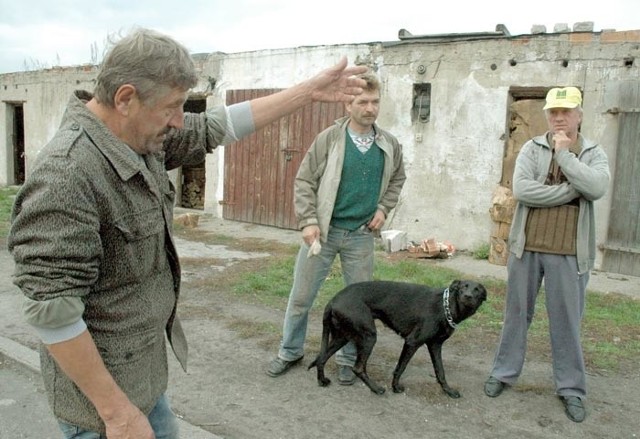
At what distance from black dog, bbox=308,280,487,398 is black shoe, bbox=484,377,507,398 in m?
0.23

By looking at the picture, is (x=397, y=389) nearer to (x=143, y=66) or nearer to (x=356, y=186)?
(x=356, y=186)

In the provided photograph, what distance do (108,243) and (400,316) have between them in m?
2.67

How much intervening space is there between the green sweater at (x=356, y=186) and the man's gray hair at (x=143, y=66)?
2519 millimetres

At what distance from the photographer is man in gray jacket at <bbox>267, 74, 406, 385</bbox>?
4039mm

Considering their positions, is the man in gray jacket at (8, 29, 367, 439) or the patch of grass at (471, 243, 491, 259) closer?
the man in gray jacket at (8, 29, 367, 439)

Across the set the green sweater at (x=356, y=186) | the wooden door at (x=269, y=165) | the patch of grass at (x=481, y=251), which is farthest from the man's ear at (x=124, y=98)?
the wooden door at (x=269, y=165)

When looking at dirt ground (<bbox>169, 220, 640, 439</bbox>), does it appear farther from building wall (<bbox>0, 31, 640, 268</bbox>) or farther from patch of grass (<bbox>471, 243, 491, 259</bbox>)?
building wall (<bbox>0, 31, 640, 268</bbox>)

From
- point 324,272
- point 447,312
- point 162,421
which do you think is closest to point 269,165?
point 324,272

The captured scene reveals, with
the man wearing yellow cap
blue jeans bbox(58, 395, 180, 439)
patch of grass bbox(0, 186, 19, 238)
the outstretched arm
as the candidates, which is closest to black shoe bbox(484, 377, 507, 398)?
the man wearing yellow cap

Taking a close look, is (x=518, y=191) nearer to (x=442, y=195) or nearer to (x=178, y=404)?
(x=178, y=404)

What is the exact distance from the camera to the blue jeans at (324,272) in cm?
416

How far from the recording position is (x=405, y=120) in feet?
30.2

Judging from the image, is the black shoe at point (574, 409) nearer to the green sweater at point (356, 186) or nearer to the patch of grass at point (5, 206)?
the green sweater at point (356, 186)

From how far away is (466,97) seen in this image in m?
8.55
